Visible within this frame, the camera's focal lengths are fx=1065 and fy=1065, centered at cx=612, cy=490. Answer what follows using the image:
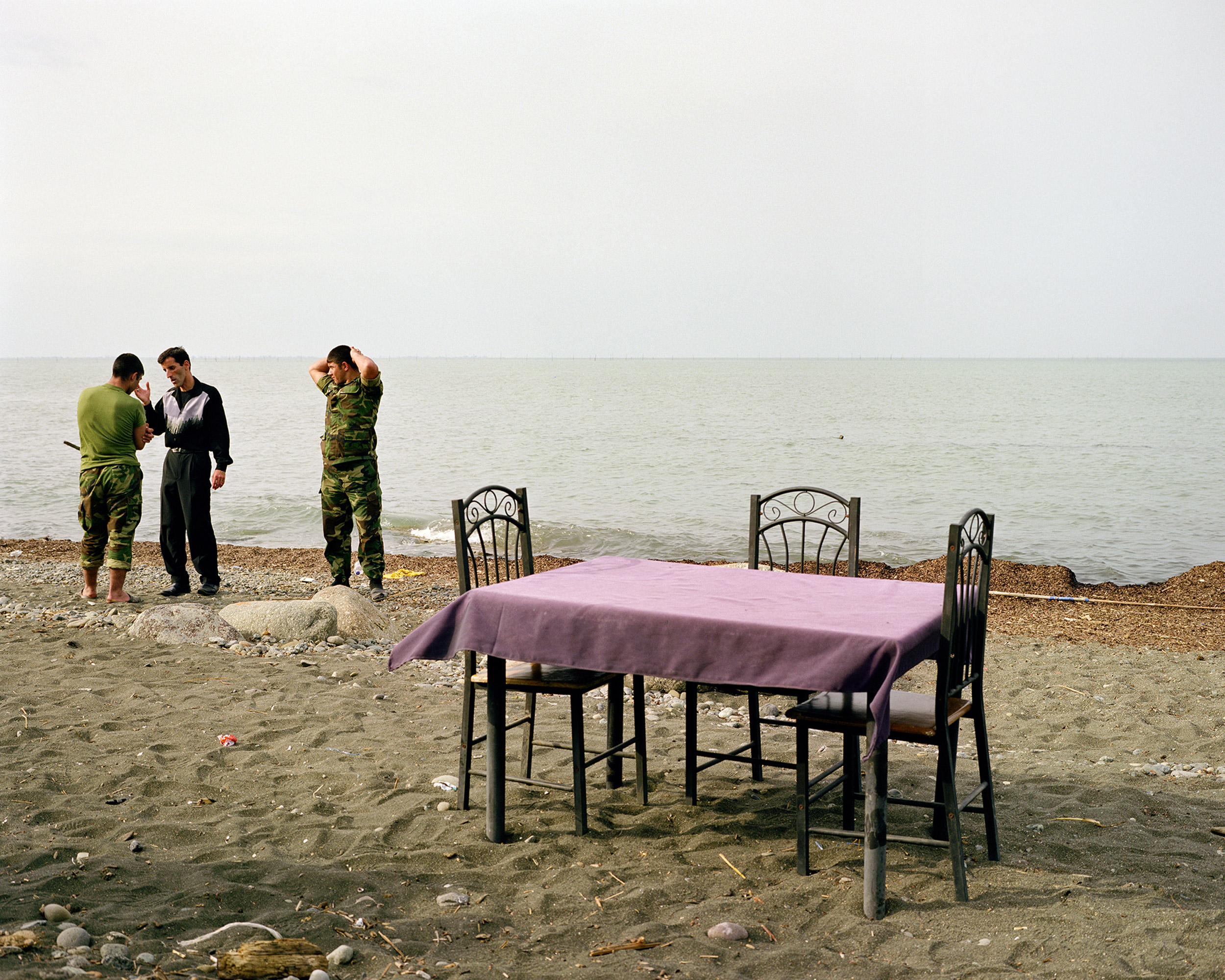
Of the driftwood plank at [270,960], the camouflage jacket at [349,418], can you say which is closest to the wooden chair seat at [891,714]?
the driftwood plank at [270,960]

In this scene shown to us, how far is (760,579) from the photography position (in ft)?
15.6

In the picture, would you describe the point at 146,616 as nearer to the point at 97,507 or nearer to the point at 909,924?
the point at 97,507

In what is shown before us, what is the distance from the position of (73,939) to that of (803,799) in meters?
2.51

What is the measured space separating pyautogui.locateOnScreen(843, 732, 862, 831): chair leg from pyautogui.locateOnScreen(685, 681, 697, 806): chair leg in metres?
0.70

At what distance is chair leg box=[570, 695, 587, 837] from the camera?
4434mm

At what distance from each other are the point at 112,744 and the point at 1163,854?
4934 mm

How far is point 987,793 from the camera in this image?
435 cm

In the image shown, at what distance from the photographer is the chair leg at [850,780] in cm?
452

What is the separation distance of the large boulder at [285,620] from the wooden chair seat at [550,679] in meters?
3.82

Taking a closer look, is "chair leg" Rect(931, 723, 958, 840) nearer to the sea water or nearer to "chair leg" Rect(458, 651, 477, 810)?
"chair leg" Rect(458, 651, 477, 810)

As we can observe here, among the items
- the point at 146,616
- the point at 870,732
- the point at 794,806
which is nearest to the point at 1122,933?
the point at 870,732

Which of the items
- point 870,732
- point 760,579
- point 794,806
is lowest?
point 794,806

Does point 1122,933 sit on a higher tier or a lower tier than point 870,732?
lower

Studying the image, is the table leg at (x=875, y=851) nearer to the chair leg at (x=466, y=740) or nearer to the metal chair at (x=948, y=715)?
the metal chair at (x=948, y=715)
